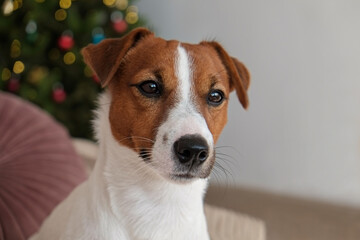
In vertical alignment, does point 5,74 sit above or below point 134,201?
below

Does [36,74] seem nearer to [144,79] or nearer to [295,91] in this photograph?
[295,91]

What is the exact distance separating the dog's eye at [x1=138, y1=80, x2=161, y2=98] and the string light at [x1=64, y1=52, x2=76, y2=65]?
1885 mm

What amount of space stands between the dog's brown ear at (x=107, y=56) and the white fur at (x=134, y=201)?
12cm

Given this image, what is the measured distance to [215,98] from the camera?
1.37 m

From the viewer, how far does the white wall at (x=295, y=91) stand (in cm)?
290

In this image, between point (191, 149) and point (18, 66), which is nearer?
point (191, 149)

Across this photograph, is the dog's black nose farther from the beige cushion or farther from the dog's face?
the beige cushion

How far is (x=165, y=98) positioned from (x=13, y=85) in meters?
2.10

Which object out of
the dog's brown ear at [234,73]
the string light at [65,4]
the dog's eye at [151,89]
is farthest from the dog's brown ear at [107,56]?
the string light at [65,4]

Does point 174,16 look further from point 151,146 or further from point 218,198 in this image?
point 151,146

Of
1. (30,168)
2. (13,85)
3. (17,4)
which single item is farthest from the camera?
(13,85)

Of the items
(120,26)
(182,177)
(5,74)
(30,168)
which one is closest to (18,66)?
(5,74)

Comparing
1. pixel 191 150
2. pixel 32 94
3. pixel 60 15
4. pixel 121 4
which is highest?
pixel 191 150

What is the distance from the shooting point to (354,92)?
9.46ft
